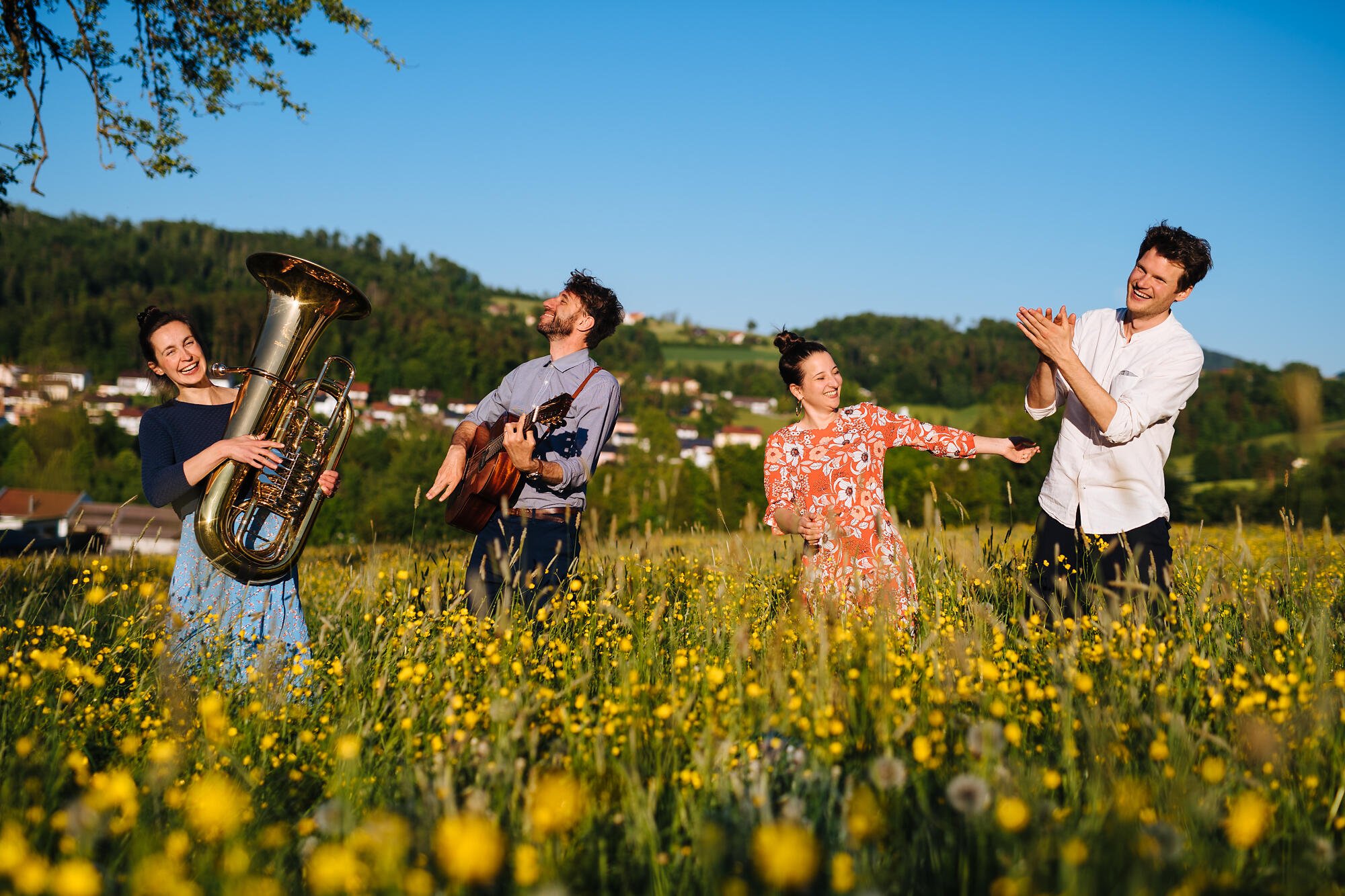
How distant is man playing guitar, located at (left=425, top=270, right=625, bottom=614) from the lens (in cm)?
433

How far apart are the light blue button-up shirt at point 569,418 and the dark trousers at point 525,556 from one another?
118mm

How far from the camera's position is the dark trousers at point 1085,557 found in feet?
12.6

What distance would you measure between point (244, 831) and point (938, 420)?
68.6 meters

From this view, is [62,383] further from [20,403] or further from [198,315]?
[198,315]

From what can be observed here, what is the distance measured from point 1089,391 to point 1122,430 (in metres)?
0.28

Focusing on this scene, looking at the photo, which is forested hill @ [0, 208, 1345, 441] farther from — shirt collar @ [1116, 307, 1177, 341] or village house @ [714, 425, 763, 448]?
shirt collar @ [1116, 307, 1177, 341]

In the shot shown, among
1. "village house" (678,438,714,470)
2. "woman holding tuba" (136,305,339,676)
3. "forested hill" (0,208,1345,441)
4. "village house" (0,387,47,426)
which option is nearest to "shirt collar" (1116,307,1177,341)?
"woman holding tuba" (136,305,339,676)

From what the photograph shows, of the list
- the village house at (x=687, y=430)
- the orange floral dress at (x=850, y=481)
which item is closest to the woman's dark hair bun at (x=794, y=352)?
the orange floral dress at (x=850, y=481)

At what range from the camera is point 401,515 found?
5416 centimetres

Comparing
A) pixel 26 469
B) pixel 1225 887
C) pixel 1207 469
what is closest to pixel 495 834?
pixel 1225 887

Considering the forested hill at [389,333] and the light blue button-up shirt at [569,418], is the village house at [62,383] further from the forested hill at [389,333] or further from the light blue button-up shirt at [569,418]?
the light blue button-up shirt at [569,418]

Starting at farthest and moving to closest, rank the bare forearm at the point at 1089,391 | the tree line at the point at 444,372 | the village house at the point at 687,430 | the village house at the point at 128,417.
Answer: the village house at the point at 687,430 < the village house at the point at 128,417 < the tree line at the point at 444,372 < the bare forearm at the point at 1089,391

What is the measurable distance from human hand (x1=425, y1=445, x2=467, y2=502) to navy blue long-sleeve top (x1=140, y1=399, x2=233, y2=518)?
41.8 inches

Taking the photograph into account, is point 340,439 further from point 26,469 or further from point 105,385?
point 105,385
